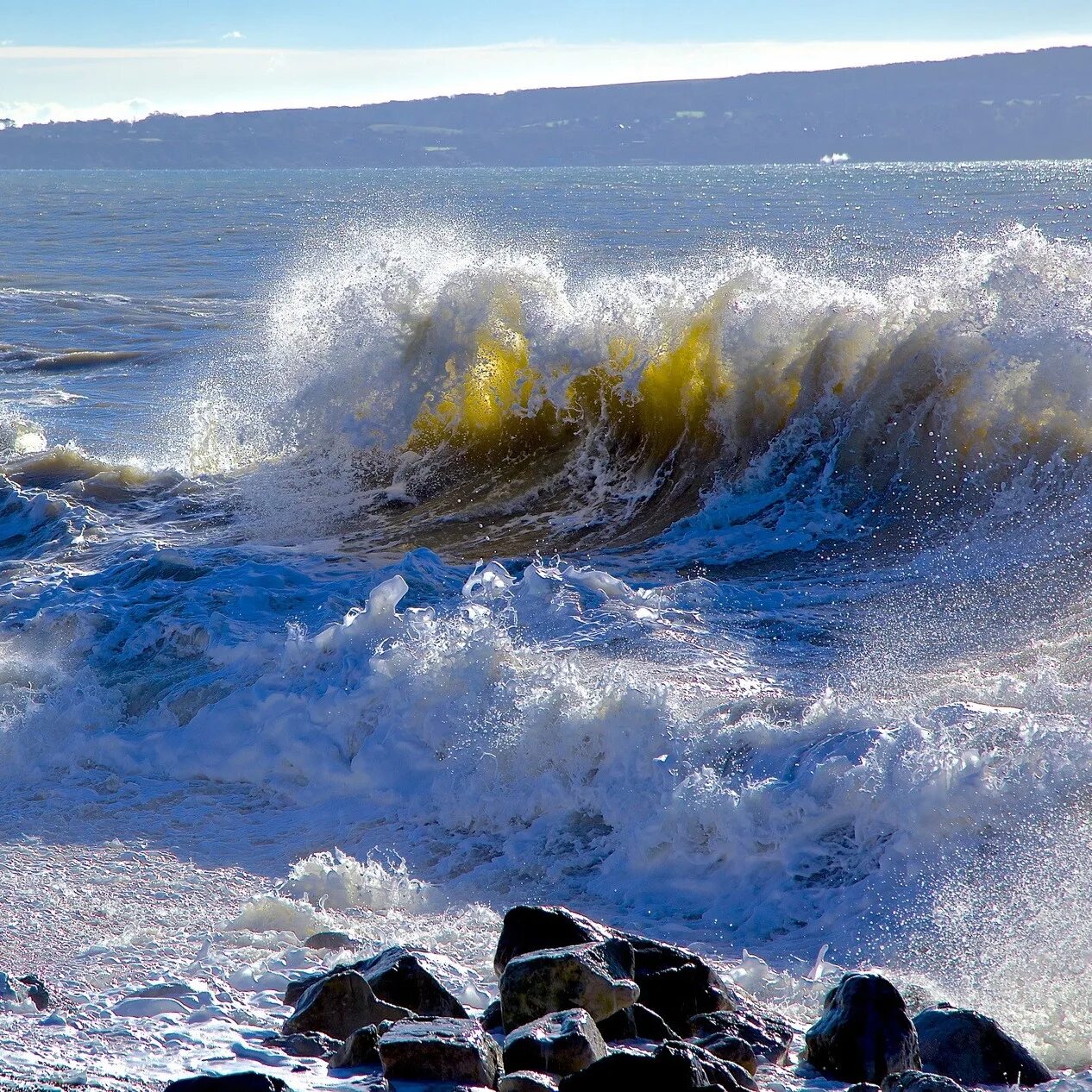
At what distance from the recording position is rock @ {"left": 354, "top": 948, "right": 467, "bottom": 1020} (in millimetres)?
3943

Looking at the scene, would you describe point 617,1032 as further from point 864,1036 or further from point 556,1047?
point 864,1036

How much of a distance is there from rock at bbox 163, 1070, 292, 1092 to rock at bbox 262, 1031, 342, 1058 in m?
0.50

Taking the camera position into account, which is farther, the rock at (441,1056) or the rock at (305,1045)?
the rock at (305,1045)

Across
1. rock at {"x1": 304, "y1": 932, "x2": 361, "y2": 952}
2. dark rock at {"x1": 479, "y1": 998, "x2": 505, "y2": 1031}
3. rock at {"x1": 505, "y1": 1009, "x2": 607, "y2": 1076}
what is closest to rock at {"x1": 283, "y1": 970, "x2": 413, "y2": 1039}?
dark rock at {"x1": 479, "y1": 998, "x2": 505, "y2": 1031}

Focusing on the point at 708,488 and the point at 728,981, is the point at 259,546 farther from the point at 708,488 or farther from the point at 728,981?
the point at 728,981

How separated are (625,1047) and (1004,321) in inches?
324

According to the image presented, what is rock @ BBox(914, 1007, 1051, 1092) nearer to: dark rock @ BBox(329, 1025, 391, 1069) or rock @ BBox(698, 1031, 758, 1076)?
rock @ BBox(698, 1031, 758, 1076)

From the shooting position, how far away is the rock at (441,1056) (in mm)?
3449

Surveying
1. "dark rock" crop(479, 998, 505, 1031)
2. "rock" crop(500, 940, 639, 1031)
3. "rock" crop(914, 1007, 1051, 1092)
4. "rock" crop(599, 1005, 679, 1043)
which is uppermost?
"rock" crop(500, 940, 639, 1031)

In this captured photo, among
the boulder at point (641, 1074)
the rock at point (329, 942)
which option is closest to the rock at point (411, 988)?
the rock at point (329, 942)

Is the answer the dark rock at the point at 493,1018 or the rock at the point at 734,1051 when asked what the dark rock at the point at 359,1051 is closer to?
the dark rock at the point at 493,1018

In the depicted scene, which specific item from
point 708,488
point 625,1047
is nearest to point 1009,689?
point 625,1047

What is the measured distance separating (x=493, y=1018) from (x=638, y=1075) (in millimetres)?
823

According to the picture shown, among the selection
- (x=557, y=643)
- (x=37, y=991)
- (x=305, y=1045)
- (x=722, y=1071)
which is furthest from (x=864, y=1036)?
(x=557, y=643)
